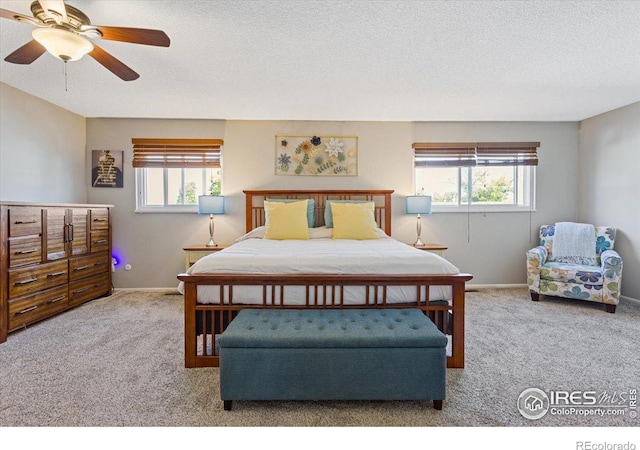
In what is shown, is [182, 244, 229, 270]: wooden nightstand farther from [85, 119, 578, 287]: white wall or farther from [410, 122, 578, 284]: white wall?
[410, 122, 578, 284]: white wall

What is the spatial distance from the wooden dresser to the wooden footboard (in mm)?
1817

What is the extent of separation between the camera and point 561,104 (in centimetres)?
347

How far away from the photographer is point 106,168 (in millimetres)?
4047

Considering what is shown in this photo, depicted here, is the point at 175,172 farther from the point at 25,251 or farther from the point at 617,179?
the point at 617,179

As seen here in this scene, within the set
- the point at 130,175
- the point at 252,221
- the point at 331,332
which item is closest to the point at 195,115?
the point at 130,175

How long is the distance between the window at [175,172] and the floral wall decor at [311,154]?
2.84 feet

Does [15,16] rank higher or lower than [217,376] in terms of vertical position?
higher

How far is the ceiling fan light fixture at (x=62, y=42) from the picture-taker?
163 cm

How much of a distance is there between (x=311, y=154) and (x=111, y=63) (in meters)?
2.47

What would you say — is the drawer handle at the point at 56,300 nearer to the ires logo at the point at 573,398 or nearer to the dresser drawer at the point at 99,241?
the dresser drawer at the point at 99,241

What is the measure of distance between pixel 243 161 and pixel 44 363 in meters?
2.88

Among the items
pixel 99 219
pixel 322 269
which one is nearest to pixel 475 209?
pixel 322 269

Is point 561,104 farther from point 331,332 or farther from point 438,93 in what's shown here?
point 331,332

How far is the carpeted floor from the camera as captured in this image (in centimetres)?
154
